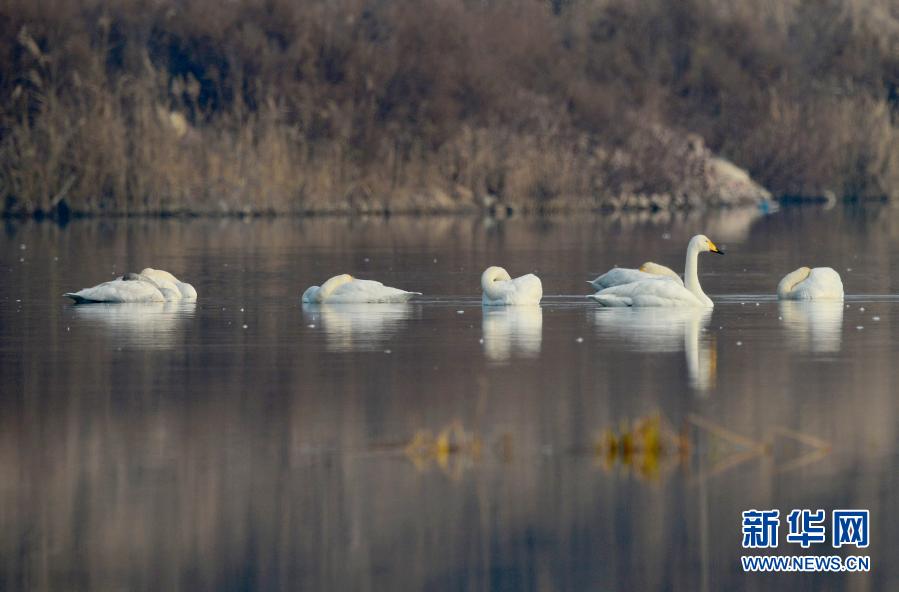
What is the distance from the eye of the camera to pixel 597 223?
3684cm

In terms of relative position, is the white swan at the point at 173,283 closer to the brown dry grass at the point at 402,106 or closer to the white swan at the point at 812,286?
the white swan at the point at 812,286

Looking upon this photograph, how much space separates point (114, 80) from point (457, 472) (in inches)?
1278

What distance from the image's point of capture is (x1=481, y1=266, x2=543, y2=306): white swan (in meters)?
17.0

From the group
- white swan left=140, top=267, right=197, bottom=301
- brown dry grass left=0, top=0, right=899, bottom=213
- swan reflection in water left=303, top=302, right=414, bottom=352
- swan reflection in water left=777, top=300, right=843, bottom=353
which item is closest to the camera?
swan reflection in water left=777, top=300, right=843, bottom=353

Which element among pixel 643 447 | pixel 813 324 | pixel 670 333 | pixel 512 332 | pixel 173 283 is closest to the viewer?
pixel 643 447

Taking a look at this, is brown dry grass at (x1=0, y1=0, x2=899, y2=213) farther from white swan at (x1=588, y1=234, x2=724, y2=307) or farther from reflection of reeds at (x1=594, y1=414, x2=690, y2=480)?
reflection of reeds at (x1=594, y1=414, x2=690, y2=480)

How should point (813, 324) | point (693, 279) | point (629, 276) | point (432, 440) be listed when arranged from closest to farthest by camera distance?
point (432, 440) → point (813, 324) → point (693, 279) → point (629, 276)

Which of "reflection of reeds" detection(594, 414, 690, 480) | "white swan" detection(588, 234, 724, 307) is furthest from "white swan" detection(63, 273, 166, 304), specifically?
"reflection of reeds" detection(594, 414, 690, 480)

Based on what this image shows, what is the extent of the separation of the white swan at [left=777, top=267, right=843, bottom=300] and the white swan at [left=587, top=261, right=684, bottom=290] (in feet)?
3.07

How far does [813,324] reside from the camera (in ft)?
51.0

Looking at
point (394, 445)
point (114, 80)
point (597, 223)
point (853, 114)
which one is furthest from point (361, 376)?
point (853, 114)

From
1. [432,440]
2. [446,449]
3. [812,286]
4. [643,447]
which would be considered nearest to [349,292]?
[812,286]

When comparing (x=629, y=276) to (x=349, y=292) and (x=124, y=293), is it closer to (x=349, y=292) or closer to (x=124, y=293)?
(x=349, y=292)

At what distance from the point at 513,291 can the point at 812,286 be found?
8.65 ft
